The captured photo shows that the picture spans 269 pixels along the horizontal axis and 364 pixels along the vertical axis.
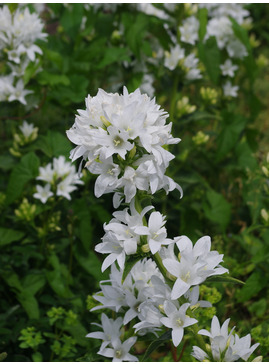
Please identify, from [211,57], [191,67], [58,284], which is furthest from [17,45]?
[58,284]

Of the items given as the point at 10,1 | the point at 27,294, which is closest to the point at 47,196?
the point at 27,294

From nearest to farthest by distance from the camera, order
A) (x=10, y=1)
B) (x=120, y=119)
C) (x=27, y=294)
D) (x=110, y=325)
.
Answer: (x=120, y=119) < (x=110, y=325) < (x=27, y=294) < (x=10, y=1)

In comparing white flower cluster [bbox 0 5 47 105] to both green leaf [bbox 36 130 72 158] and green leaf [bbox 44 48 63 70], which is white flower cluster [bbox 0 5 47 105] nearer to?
green leaf [bbox 44 48 63 70]

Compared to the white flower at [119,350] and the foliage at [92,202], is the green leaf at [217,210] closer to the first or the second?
the foliage at [92,202]

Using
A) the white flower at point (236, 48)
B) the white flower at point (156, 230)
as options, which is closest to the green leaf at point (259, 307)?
the white flower at point (156, 230)

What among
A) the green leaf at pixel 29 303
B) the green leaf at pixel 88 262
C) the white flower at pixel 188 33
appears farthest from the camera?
the white flower at pixel 188 33

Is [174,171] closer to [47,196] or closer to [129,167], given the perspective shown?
[47,196]

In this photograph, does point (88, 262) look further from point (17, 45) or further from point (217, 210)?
point (17, 45)
